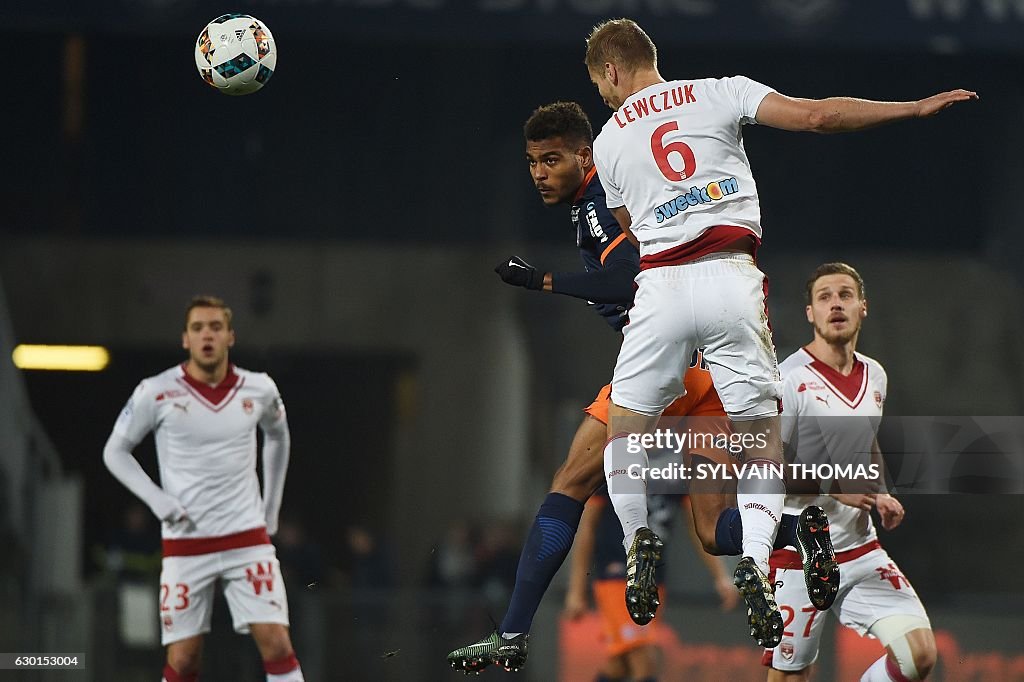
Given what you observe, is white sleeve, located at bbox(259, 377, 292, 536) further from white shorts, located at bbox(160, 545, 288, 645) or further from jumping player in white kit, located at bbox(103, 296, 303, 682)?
white shorts, located at bbox(160, 545, 288, 645)

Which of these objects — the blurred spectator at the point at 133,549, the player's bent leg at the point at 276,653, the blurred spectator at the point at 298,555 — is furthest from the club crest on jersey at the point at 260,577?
the blurred spectator at the point at 133,549

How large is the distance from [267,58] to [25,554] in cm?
646

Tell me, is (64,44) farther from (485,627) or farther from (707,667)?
(707,667)

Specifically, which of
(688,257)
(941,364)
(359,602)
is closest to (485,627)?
(359,602)

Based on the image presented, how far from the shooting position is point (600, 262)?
20.2 feet

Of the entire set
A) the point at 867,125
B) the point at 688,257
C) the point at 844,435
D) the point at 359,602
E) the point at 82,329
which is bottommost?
the point at 359,602

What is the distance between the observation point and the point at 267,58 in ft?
24.2

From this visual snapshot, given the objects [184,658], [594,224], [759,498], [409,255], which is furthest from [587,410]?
[409,255]

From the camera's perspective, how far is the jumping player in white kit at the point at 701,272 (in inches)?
211

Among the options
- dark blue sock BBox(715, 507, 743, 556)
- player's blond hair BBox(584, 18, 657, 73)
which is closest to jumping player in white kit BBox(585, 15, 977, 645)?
player's blond hair BBox(584, 18, 657, 73)

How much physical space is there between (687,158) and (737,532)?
156 cm

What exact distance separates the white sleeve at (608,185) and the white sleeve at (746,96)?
1.81 feet

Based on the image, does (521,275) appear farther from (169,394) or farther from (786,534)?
(169,394)

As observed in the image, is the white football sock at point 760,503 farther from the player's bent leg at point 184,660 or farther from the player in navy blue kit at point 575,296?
the player's bent leg at point 184,660
